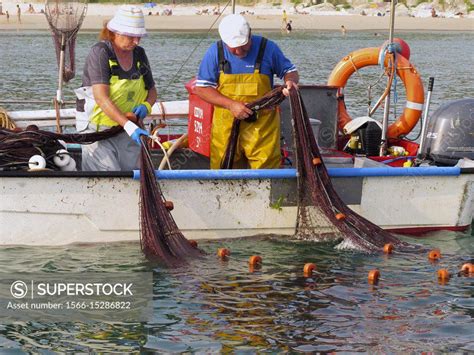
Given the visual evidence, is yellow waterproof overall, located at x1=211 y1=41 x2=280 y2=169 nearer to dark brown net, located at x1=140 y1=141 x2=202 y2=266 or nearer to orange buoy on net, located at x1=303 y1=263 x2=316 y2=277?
dark brown net, located at x1=140 y1=141 x2=202 y2=266

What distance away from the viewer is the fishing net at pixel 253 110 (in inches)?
336

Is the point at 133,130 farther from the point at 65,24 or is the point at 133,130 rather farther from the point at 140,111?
the point at 65,24

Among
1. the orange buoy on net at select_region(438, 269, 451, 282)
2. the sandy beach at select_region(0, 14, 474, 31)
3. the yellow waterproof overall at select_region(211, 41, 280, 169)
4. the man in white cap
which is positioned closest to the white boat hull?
the yellow waterproof overall at select_region(211, 41, 280, 169)

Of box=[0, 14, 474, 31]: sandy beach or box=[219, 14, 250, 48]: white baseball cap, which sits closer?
box=[219, 14, 250, 48]: white baseball cap

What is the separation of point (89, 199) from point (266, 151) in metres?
1.66

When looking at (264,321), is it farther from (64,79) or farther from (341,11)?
(341,11)

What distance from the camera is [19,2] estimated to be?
82250mm

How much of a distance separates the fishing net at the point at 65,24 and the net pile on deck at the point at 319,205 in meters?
3.64

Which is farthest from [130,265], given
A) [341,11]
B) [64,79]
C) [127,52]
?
[341,11]

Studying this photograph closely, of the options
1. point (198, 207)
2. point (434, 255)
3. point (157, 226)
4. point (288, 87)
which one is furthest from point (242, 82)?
point (434, 255)

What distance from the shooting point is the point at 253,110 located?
8586 millimetres

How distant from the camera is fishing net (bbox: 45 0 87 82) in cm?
1131

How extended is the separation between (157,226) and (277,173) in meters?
1.21

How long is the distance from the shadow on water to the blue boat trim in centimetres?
68
